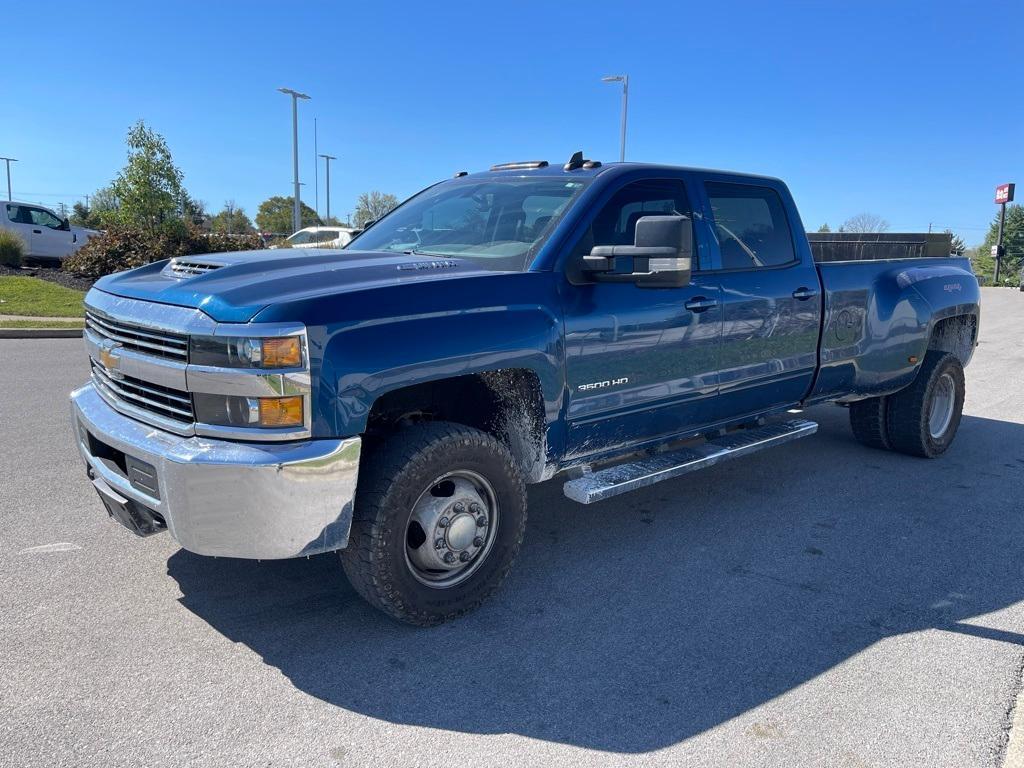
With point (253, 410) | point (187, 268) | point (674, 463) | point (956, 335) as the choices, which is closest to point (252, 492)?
point (253, 410)

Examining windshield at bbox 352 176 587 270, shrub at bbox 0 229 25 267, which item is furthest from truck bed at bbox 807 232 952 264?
shrub at bbox 0 229 25 267

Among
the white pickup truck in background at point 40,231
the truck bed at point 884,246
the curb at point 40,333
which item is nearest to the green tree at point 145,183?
the white pickup truck in background at point 40,231

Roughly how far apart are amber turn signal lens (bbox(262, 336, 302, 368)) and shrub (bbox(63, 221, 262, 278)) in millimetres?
14893

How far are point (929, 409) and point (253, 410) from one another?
17.3 ft

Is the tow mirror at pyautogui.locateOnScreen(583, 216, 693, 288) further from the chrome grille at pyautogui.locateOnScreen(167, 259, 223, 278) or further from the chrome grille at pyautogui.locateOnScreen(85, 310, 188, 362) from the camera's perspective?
the chrome grille at pyautogui.locateOnScreen(85, 310, 188, 362)

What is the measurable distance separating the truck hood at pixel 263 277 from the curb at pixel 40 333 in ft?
31.0

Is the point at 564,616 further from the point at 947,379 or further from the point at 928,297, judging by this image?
the point at 947,379

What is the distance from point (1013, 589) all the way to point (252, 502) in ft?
11.8

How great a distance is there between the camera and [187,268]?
3533 mm

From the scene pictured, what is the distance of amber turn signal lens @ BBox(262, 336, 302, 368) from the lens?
9.17ft

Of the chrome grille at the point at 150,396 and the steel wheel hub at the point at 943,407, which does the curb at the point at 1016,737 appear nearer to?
the chrome grille at the point at 150,396

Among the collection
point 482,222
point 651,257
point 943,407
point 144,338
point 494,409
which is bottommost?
point 943,407

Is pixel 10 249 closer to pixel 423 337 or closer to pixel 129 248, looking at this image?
pixel 129 248

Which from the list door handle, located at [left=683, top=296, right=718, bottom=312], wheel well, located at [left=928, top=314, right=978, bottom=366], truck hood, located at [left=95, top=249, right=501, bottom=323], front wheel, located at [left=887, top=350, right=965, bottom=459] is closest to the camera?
truck hood, located at [left=95, top=249, right=501, bottom=323]
